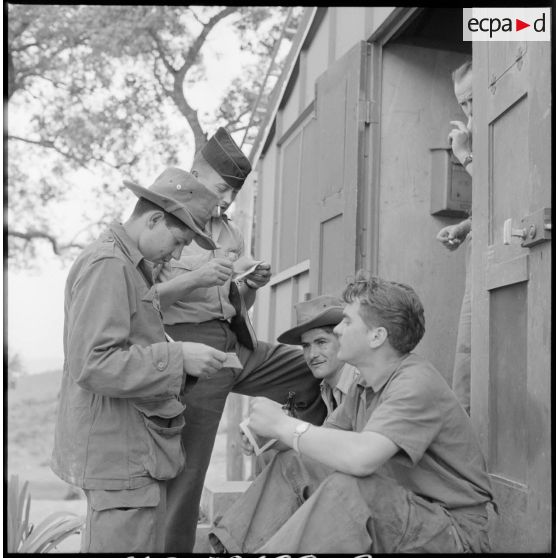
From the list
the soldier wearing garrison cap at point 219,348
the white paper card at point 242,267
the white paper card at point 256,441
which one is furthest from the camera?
the white paper card at point 242,267

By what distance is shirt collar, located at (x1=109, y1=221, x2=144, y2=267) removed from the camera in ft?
11.0

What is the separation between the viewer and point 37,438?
957 inches

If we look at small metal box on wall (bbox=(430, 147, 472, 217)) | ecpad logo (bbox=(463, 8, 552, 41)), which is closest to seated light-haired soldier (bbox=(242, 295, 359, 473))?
small metal box on wall (bbox=(430, 147, 472, 217))

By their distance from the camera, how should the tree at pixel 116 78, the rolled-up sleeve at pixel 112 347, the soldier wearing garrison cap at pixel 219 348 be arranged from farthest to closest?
the tree at pixel 116 78, the soldier wearing garrison cap at pixel 219 348, the rolled-up sleeve at pixel 112 347

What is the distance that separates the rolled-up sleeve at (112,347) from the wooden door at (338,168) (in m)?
2.43

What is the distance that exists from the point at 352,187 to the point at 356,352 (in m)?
2.49

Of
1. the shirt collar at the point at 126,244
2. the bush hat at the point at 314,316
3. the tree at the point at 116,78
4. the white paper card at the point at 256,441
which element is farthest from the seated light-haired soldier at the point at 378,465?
the tree at the point at 116,78

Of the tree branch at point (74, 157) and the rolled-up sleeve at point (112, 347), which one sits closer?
the rolled-up sleeve at point (112, 347)

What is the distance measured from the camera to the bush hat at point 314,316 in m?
4.30

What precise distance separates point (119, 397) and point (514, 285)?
1761mm

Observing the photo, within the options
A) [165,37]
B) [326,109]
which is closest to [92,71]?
[165,37]

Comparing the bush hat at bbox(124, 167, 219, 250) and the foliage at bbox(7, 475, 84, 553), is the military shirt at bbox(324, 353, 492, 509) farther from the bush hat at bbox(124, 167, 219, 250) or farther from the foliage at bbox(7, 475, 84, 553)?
the foliage at bbox(7, 475, 84, 553)

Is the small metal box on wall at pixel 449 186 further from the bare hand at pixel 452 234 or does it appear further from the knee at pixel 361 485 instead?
the knee at pixel 361 485

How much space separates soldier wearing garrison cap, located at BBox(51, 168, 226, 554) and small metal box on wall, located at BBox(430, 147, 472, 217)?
2.58 metres
